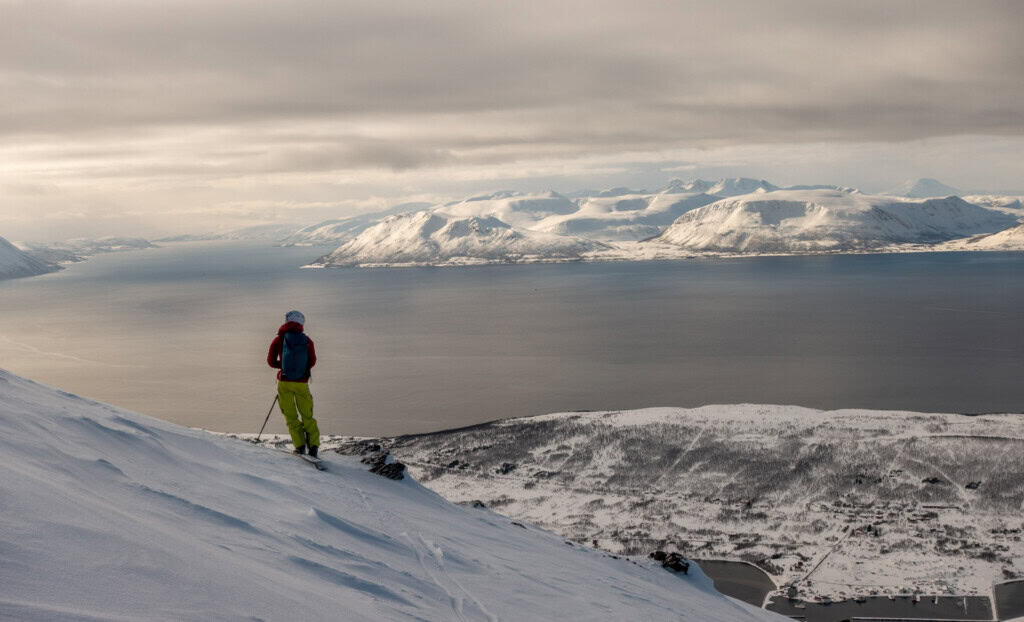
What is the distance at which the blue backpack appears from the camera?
48.0 ft

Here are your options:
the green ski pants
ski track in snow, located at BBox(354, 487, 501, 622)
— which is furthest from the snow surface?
the green ski pants

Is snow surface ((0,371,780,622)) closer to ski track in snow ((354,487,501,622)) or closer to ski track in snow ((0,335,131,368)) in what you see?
ski track in snow ((354,487,501,622))

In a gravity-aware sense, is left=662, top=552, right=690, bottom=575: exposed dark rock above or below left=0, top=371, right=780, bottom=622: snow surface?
below

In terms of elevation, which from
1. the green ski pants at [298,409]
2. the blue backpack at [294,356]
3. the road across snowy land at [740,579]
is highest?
the blue backpack at [294,356]

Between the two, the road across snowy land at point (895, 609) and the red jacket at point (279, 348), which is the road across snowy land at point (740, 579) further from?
the red jacket at point (279, 348)

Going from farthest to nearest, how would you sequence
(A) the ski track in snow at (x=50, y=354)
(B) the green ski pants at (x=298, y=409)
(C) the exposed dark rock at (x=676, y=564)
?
(A) the ski track in snow at (x=50, y=354) < (C) the exposed dark rock at (x=676, y=564) < (B) the green ski pants at (x=298, y=409)

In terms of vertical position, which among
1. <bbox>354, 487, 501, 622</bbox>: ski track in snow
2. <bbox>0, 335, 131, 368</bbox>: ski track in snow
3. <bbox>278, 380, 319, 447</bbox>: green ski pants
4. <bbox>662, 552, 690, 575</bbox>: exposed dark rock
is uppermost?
<bbox>278, 380, 319, 447</bbox>: green ski pants

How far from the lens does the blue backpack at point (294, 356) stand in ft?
48.0

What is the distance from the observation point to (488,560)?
11688 mm

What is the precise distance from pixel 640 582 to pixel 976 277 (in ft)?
744

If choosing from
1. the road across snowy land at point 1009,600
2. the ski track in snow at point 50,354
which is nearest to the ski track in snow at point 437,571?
the road across snowy land at point 1009,600

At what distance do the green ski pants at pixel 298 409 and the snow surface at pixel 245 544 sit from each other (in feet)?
2.25

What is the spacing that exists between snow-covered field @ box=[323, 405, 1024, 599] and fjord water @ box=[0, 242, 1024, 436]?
51.0 feet

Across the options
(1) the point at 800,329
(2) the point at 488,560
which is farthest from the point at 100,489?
(1) the point at 800,329
